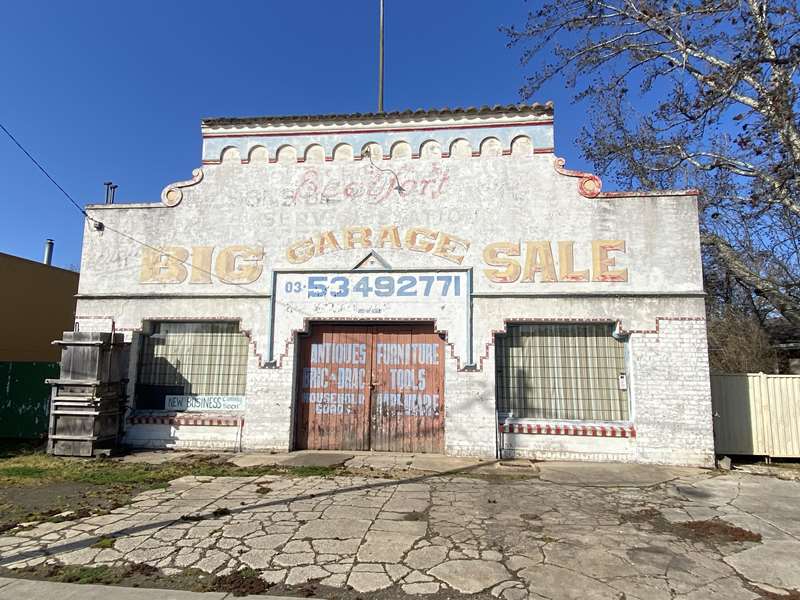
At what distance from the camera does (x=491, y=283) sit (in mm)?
9906

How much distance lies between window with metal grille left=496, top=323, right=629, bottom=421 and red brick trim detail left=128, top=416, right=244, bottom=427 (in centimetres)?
556

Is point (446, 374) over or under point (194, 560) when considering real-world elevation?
over

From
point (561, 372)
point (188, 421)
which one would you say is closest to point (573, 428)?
point (561, 372)

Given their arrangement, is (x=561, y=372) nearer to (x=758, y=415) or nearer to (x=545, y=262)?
(x=545, y=262)

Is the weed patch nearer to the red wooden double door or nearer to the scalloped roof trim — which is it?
the red wooden double door

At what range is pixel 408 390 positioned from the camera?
32.9 ft

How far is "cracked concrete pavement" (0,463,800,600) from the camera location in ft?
14.4

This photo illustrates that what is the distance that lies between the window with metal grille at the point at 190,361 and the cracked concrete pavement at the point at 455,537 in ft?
10.0

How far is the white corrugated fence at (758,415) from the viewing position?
959 centimetres

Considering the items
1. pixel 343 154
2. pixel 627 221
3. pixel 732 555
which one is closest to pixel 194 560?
pixel 732 555

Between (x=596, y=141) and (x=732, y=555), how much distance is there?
1608 cm

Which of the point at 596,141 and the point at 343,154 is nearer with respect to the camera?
the point at 343,154

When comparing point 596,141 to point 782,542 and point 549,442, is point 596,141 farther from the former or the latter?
point 782,542

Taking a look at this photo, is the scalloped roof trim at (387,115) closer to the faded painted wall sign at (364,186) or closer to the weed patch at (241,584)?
the faded painted wall sign at (364,186)
